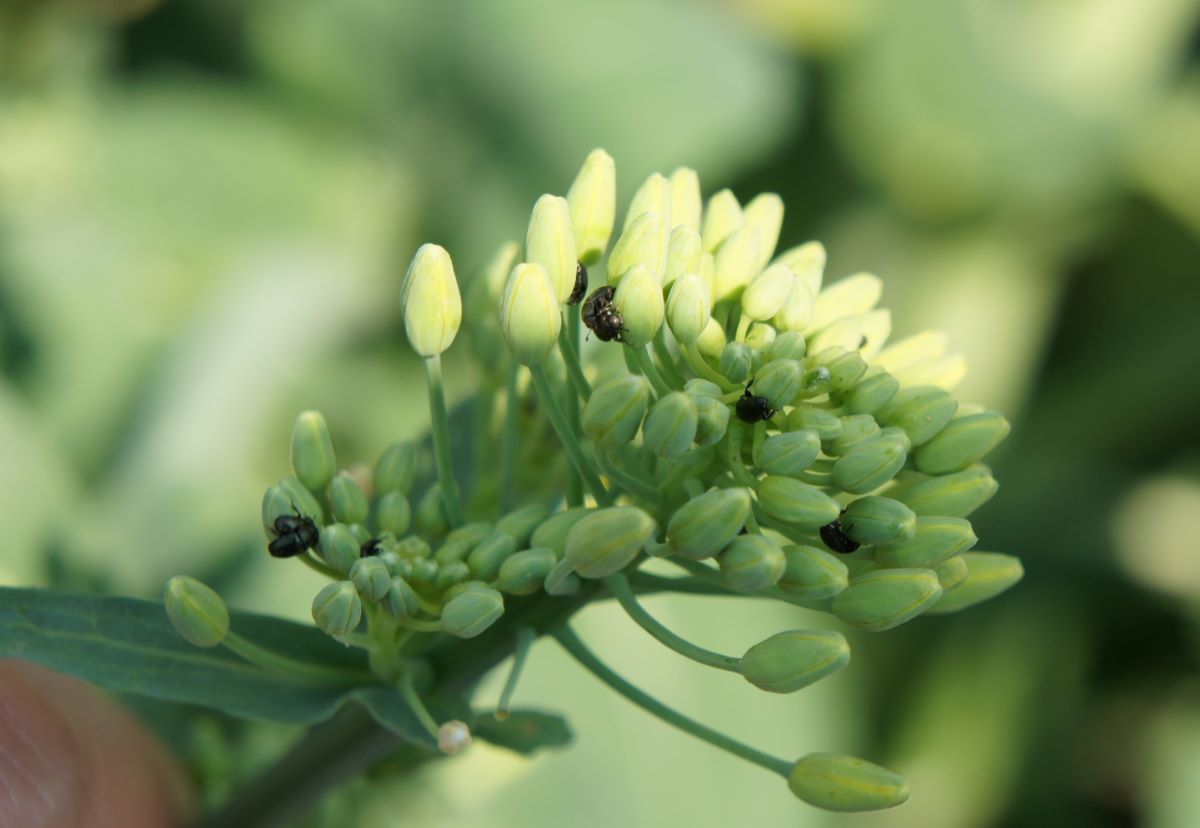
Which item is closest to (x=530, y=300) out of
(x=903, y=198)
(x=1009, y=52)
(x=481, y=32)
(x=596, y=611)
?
(x=596, y=611)

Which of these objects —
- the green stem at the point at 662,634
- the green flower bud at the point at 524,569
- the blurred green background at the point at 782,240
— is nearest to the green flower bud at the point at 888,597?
the green stem at the point at 662,634

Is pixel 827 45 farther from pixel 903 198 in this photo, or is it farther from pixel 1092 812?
pixel 1092 812

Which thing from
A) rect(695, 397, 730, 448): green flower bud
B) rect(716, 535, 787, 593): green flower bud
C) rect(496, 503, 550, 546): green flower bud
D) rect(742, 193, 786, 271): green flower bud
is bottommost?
rect(496, 503, 550, 546): green flower bud

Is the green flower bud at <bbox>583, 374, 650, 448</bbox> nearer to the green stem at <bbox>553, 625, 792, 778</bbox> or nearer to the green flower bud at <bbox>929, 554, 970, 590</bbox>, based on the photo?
the green stem at <bbox>553, 625, 792, 778</bbox>

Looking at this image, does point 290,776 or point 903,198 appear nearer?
point 290,776

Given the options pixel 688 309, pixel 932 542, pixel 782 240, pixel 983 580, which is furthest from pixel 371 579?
pixel 782 240

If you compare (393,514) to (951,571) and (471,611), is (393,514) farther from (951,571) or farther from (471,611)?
(951,571)

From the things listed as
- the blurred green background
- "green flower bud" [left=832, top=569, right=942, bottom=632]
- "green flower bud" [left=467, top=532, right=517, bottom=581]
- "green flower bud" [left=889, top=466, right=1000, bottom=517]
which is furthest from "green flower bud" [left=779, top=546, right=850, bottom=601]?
the blurred green background
